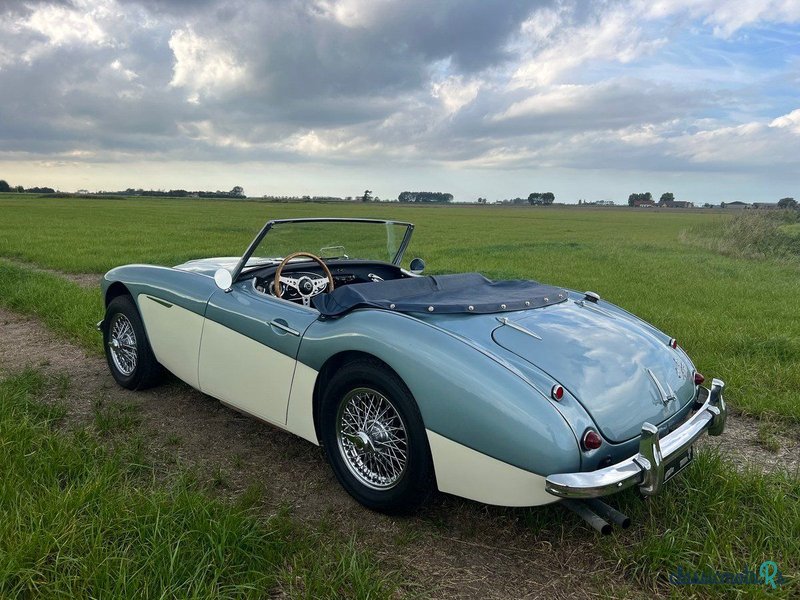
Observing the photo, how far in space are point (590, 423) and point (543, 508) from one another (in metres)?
0.70

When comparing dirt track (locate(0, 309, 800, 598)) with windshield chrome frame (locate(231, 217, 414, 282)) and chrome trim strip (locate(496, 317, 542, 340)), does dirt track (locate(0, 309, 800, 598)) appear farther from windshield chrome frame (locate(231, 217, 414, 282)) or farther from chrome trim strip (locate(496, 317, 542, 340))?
windshield chrome frame (locate(231, 217, 414, 282))

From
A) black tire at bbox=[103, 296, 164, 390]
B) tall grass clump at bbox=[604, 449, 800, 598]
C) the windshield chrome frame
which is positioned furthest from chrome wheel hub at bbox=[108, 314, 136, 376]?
tall grass clump at bbox=[604, 449, 800, 598]

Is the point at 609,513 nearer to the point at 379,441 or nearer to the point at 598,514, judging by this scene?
the point at 598,514

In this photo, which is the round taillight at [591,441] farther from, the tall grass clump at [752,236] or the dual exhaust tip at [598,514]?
the tall grass clump at [752,236]

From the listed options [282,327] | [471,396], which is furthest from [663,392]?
[282,327]

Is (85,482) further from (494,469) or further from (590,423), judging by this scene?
(590,423)

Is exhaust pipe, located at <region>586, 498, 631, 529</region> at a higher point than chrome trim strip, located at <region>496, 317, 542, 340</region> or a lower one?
lower

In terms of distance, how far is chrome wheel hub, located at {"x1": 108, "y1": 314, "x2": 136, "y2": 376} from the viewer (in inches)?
160

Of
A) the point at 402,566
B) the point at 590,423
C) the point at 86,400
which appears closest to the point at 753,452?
the point at 590,423

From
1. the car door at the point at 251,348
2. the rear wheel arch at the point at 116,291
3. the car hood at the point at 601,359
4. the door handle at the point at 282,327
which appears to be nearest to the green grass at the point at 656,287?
the rear wheel arch at the point at 116,291

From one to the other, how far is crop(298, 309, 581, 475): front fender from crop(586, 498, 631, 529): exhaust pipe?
257mm

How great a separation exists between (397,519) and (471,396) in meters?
0.81

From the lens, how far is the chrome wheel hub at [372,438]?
2494mm

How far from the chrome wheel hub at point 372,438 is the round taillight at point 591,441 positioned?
2.41ft
